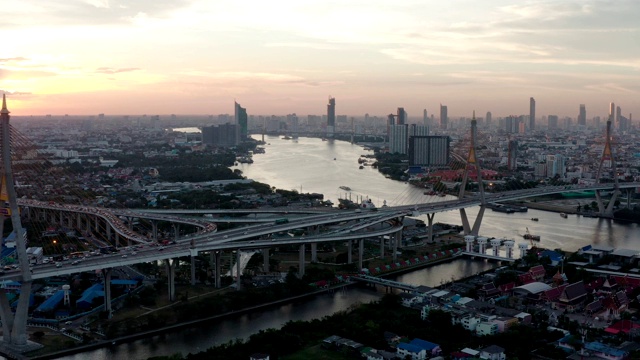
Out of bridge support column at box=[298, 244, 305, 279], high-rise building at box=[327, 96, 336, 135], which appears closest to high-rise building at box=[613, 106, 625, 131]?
high-rise building at box=[327, 96, 336, 135]

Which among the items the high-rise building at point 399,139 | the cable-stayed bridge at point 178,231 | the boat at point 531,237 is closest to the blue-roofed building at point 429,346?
the cable-stayed bridge at point 178,231

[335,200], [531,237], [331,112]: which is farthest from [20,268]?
[331,112]

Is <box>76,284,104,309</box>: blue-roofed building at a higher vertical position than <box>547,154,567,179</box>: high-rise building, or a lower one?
lower

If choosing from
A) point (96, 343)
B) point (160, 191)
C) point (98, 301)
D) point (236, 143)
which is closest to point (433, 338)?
point (96, 343)

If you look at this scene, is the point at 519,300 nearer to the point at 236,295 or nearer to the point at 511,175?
the point at 236,295

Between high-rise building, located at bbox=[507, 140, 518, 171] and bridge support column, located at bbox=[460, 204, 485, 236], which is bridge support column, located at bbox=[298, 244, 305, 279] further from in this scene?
high-rise building, located at bbox=[507, 140, 518, 171]

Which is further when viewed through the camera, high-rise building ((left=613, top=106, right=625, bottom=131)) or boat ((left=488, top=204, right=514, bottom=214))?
high-rise building ((left=613, top=106, right=625, bottom=131))
